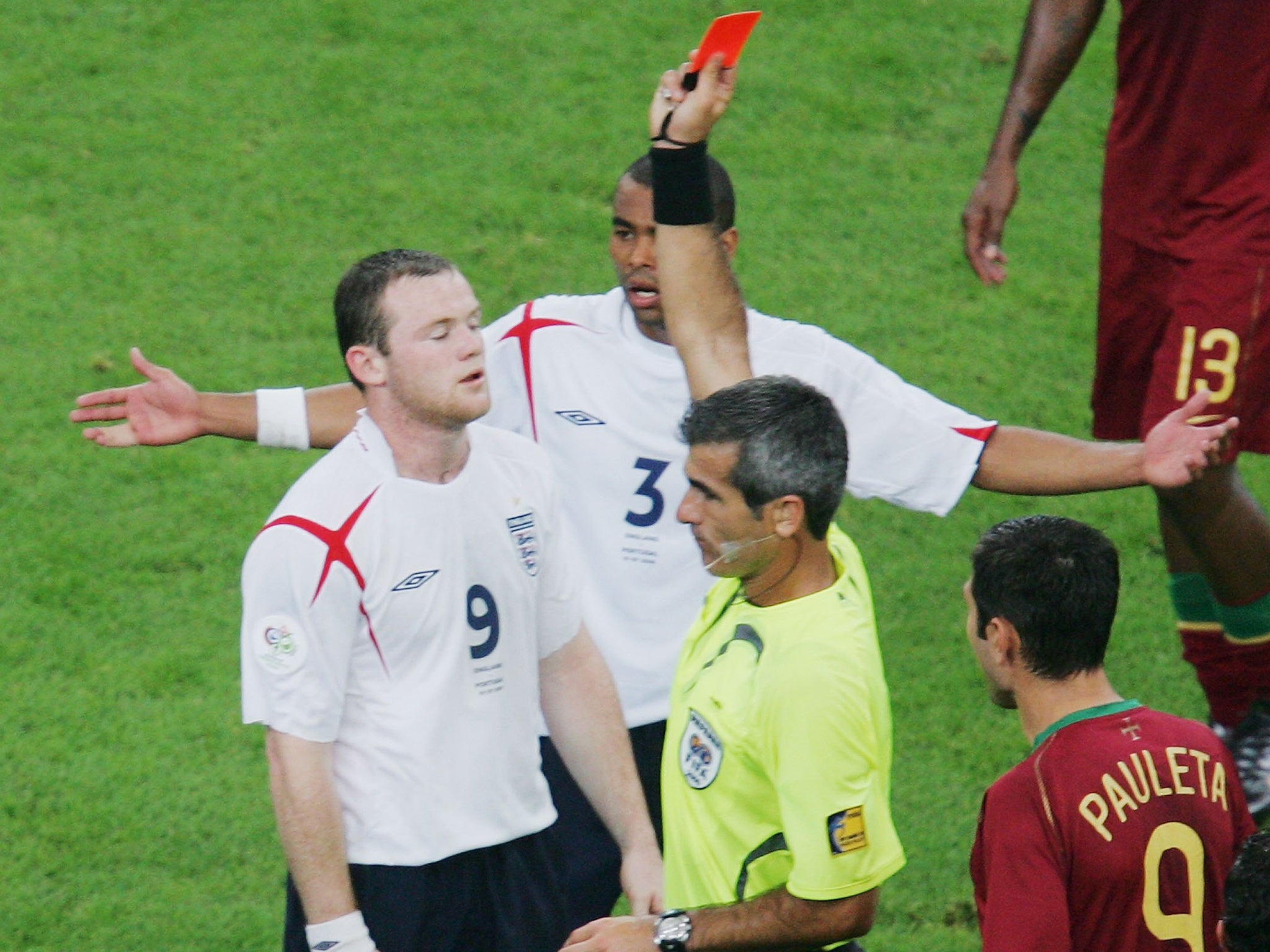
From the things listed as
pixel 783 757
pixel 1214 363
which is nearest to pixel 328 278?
pixel 1214 363

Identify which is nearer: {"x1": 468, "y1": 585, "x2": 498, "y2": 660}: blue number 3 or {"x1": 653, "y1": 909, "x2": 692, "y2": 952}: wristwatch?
{"x1": 653, "y1": 909, "x2": 692, "y2": 952}: wristwatch

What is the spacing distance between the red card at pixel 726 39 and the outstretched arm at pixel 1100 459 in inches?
48.0

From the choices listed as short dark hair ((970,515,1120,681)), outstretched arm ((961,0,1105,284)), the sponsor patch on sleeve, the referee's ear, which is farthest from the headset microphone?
outstretched arm ((961,0,1105,284))

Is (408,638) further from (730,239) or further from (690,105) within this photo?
(730,239)

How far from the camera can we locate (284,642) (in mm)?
3336

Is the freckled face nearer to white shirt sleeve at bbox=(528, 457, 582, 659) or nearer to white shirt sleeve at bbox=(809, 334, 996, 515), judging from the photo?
white shirt sleeve at bbox=(528, 457, 582, 659)

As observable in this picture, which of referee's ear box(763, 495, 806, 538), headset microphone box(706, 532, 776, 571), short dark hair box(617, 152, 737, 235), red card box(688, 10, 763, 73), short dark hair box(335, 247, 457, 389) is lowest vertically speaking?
headset microphone box(706, 532, 776, 571)

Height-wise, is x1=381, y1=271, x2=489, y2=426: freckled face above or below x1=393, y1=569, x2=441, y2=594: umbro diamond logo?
above

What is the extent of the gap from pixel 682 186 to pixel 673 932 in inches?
58.8

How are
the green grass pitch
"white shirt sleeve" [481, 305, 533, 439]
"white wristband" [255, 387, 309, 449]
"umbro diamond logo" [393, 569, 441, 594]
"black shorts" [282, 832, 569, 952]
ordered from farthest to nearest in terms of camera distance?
the green grass pitch, "white shirt sleeve" [481, 305, 533, 439], "white wristband" [255, 387, 309, 449], "black shorts" [282, 832, 569, 952], "umbro diamond logo" [393, 569, 441, 594]

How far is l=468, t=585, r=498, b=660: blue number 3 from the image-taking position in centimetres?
357

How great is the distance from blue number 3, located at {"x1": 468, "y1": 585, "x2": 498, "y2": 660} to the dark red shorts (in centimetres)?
224

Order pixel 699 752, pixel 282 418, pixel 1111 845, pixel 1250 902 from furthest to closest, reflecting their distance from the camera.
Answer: pixel 282 418 < pixel 699 752 < pixel 1111 845 < pixel 1250 902

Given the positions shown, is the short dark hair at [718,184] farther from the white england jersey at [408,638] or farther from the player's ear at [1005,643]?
the player's ear at [1005,643]
